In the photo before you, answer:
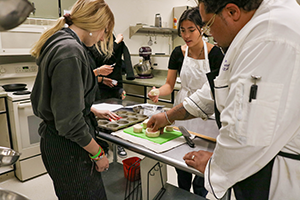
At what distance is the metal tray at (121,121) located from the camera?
1.42 m

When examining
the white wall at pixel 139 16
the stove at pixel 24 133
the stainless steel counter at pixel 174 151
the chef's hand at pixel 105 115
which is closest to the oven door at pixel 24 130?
the stove at pixel 24 133

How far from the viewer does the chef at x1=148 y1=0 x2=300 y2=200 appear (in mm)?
639

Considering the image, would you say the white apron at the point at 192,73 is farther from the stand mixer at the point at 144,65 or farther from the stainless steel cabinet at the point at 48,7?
the stainless steel cabinet at the point at 48,7

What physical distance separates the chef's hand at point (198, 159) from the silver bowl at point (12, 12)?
0.82m

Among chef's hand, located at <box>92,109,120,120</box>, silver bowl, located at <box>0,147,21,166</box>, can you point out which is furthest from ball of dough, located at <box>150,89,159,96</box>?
silver bowl, located at <box>0,147,21,166</box>

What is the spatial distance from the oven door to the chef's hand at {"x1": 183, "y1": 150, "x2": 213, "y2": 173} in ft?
6.73

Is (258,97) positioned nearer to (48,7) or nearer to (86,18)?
(86,18)

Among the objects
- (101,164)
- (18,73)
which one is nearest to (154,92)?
(101,164)

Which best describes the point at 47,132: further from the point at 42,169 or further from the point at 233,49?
the point at 42,169

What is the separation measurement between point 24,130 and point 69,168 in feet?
5.34

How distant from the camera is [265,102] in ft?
2.13

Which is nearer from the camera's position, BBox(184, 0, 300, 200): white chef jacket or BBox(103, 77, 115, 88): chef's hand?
BBox(184, 0, 300, 200): white chef jacket

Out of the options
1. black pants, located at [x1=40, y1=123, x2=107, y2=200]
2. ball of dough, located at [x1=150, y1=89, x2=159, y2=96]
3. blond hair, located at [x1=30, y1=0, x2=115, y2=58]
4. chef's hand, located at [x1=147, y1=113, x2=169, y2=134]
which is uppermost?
blond hair, located at [x1=30, y1=0, x2=115, y2=58]

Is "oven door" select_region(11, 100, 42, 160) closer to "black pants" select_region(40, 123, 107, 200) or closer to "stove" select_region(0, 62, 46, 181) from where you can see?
"stove" select_region(0, 62, 46, 181)
